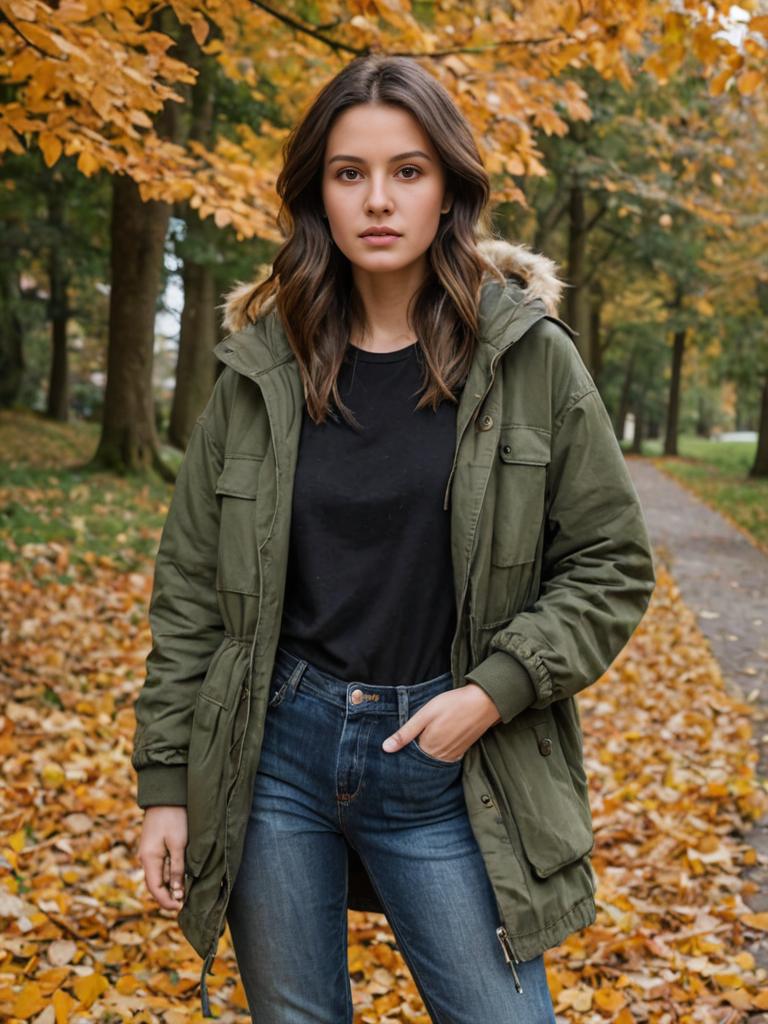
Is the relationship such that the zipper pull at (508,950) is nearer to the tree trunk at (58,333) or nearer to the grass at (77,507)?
the grass at (77,507)

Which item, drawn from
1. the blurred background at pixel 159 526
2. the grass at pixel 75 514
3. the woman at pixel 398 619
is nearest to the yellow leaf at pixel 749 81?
the blurred background at pixel 159 526

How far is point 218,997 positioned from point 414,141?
9.58 feet

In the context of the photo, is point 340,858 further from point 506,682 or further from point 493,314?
point 493,314

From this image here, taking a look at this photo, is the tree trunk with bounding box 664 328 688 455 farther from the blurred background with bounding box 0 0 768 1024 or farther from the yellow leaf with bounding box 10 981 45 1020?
the yellow leaf with bounding box 10 981 45 1020

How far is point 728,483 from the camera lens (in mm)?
22391

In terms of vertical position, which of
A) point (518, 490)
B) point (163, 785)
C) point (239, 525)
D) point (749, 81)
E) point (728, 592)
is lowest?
point (728, 592)

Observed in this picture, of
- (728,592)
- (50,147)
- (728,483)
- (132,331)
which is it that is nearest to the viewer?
(50,147)

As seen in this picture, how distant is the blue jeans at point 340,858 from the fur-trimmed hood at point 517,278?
30.5 inches

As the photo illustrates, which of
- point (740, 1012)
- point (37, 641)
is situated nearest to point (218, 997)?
point (740, 1012)

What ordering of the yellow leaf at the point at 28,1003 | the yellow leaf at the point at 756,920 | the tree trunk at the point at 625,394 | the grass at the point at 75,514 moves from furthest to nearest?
the tree trunk at the point at 625,394, the grass at the point at 75,514, the yellow leaf at the point at 756,920, the yellow leaf at the point at 28,1003

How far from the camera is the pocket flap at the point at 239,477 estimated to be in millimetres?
2107

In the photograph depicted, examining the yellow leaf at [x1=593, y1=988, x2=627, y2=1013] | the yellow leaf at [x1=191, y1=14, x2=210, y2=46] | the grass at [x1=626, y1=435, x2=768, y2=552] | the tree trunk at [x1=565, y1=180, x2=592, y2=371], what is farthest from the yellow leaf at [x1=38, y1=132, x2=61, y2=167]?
the tree trunk at [x1=565, y1=180, x2=592, y2=371]

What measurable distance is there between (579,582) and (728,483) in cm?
2156

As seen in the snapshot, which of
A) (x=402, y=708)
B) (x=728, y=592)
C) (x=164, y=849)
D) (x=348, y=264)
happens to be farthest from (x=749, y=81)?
(x=728, y=592)
